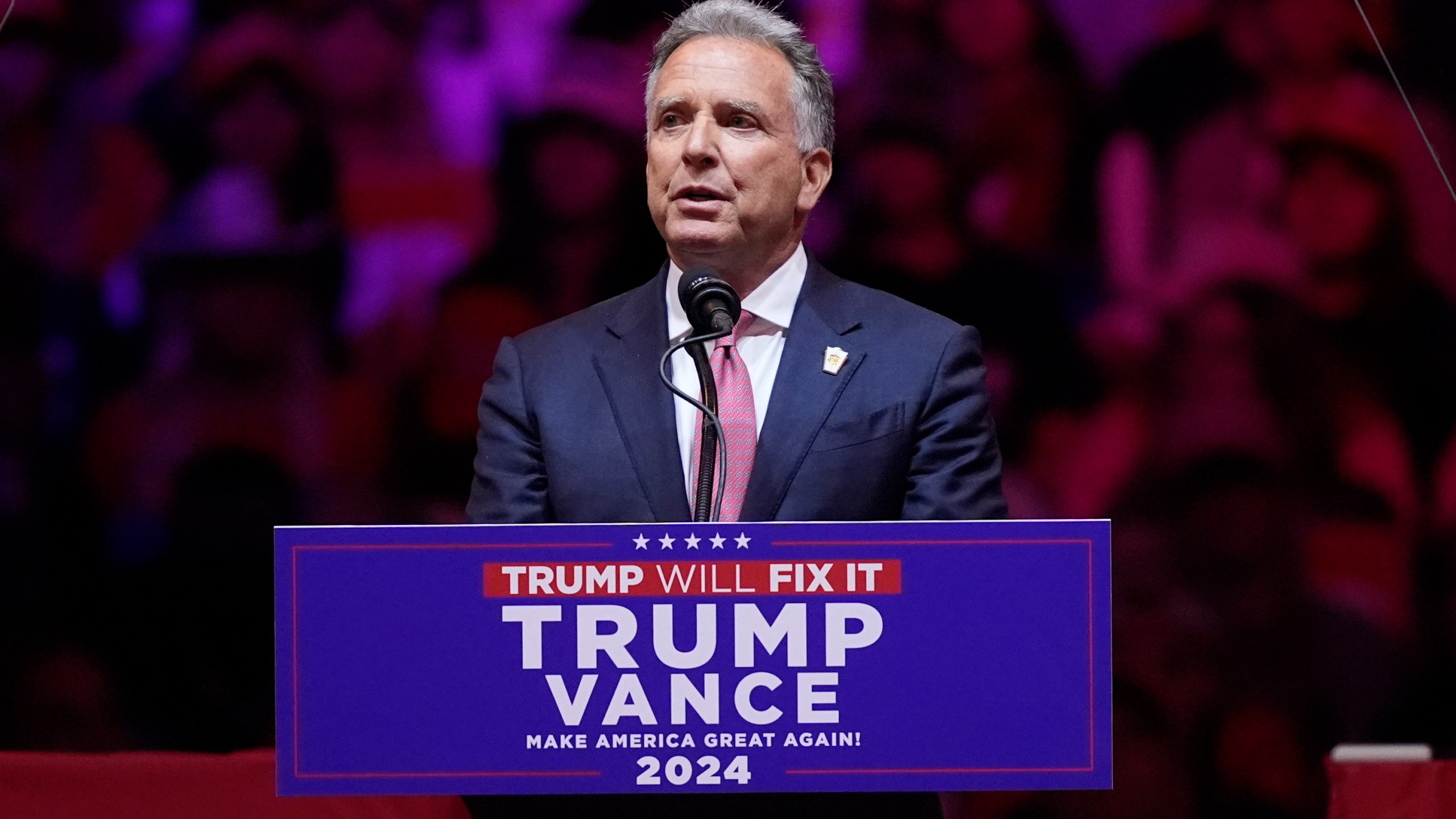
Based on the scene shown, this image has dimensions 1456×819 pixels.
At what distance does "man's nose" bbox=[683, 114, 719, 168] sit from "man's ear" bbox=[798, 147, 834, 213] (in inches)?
7.0

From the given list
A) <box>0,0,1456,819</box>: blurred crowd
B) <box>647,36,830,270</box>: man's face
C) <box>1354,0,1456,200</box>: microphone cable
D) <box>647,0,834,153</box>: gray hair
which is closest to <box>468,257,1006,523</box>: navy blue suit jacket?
<box>647,36,830,270</box>: man's face

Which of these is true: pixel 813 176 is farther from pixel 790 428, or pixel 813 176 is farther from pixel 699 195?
pixel 790 428

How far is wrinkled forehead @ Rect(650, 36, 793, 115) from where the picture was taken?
1.88 meters

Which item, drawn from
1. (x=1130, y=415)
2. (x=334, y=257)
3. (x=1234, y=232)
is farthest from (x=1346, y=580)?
(x=334, y=257)

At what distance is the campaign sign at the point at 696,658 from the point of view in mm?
1339

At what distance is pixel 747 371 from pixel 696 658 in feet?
1.92

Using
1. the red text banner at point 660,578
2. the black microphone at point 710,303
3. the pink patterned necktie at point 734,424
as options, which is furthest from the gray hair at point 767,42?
the red text banner at point 660,578

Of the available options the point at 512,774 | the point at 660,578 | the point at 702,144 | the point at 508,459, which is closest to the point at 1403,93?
the point at 702,144

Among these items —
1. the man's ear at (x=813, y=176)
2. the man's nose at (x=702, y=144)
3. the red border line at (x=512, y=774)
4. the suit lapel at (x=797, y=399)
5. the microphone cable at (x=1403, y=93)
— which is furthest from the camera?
the microphone cable at (x=1403, y=93)

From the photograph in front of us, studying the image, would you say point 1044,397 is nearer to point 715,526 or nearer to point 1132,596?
point 1132,596

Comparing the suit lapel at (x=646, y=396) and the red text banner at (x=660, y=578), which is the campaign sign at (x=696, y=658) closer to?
the red text banner at (x=660, y=578)

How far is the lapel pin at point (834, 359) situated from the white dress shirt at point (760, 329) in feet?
0.19

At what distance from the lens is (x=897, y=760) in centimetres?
134

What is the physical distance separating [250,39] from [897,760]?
7.13 ft
